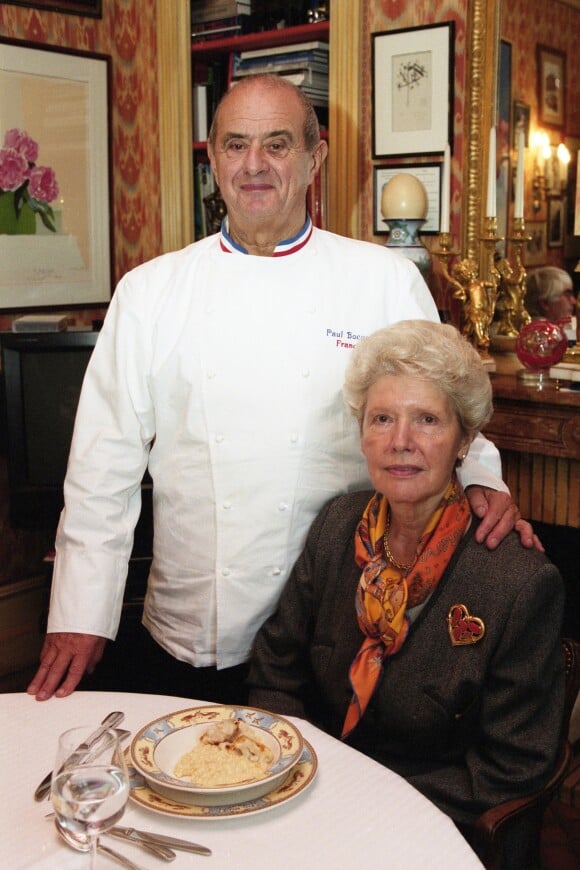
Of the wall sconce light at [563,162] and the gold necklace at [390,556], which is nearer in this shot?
the gold necklace at [390,556]

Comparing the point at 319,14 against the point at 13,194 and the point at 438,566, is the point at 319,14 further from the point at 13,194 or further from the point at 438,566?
the point at 438,566

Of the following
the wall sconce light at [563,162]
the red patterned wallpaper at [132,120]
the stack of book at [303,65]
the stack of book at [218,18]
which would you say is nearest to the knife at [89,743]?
the wall sconce light at [563,162]

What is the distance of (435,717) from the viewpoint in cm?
151

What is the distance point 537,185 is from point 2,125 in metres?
1.74

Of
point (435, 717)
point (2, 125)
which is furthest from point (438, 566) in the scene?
point (2, 125)

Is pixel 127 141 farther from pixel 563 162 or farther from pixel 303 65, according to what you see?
pixel 563 162

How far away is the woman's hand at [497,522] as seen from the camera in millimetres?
1555

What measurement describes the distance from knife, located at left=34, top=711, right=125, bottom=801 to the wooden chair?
512 millimetres

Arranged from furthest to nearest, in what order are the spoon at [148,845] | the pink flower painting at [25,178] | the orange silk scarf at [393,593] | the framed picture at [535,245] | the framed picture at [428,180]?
the pink flower painting at [25,178], the framed picture at [428,180], the framed picture at [535,245], the orange silk scarf at [393,593], the spoon at [148,845]

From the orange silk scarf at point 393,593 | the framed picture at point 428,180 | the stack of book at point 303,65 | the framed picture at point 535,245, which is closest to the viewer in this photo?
the orange silk scarf at point 393,593

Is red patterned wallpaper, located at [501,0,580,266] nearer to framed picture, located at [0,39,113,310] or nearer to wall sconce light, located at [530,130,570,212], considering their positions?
wall sconce light, located at [530,130,570,212]

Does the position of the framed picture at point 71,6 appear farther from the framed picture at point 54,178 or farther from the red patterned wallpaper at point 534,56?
the red patterned wallpaper at point 534,56

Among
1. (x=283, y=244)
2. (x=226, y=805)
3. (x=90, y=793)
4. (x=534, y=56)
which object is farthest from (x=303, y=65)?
(x=90, y=793)

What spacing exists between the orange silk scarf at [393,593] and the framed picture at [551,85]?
1573mm
